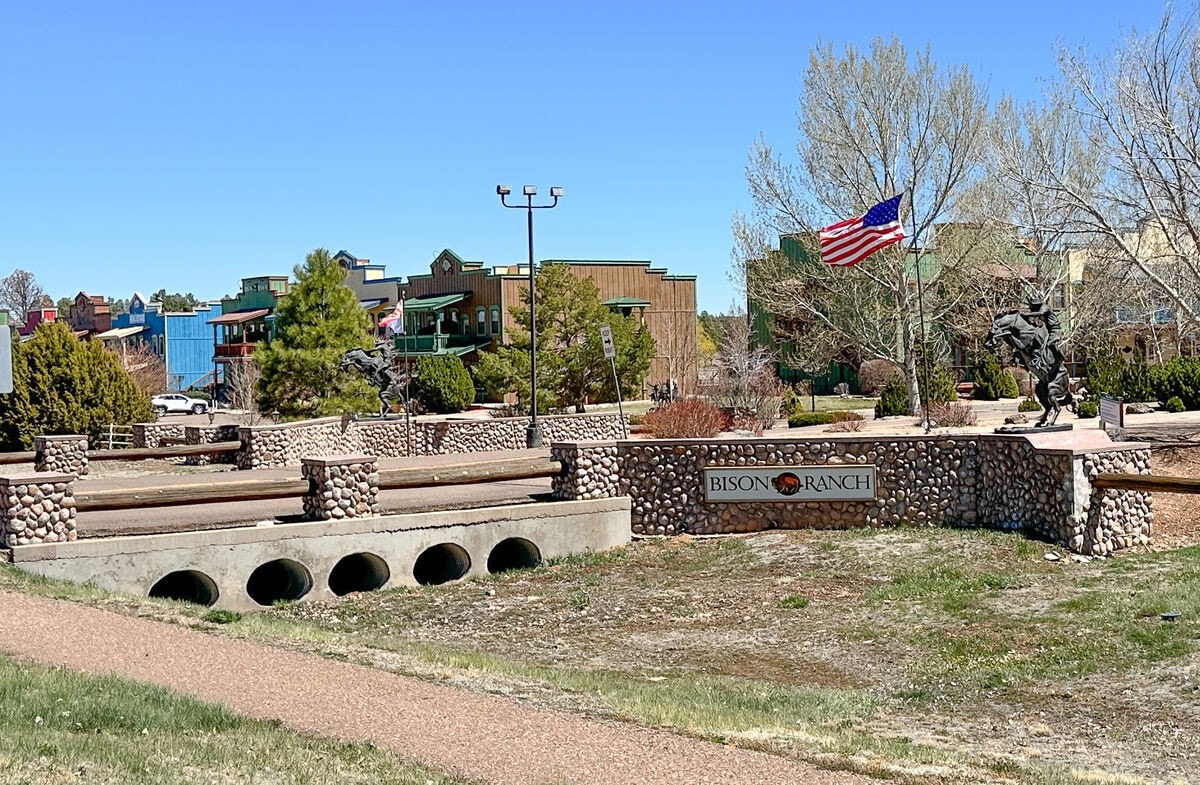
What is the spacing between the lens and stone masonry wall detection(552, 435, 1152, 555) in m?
19.9

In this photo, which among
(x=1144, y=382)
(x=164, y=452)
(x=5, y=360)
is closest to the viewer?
(x=5, y=360)

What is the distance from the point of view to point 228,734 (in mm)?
8891

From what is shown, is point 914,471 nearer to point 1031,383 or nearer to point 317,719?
point 317,719

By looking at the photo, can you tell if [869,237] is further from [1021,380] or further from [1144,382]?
[1021,380]

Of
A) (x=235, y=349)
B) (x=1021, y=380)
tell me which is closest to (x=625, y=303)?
(x=1021, y=380)

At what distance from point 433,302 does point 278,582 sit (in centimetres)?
4770

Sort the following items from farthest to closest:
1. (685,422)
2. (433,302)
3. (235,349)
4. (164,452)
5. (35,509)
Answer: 1. (235,349)
2. (433,302)
3. (685,422)
4. (164,452)
5. (35,509)

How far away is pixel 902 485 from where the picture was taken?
22109 mm

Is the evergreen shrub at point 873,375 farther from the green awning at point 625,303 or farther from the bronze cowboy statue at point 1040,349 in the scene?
the bronze cowboy statue at point 1040,349

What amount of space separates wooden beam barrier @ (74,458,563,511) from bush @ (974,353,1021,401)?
34015 millimetres

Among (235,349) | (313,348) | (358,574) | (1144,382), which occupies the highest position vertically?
(235,349)

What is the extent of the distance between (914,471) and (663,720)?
13.0 metres

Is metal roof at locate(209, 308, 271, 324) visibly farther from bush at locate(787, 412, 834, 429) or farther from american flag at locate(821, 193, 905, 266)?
american flag at locate(821, 193, 905, 266)

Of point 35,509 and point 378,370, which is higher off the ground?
point 378,370
